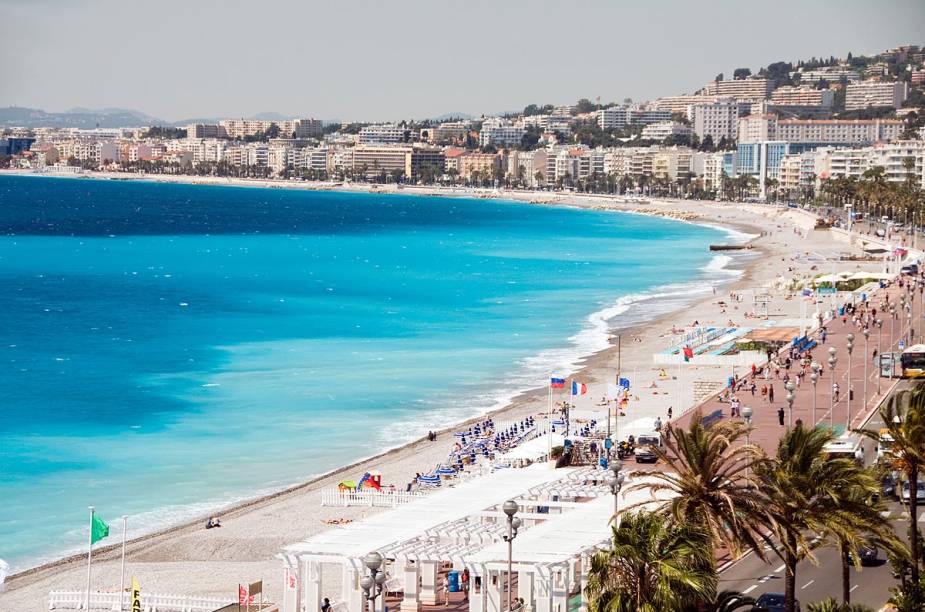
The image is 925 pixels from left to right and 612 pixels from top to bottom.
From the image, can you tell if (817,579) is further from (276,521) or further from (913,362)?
(913,362)

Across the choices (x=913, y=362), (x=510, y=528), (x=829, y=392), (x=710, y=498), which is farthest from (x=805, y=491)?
(x=913, y=362)

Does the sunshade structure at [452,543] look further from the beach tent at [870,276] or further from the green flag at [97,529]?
the beach tent at [870,276]

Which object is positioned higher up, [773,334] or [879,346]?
[879,346]

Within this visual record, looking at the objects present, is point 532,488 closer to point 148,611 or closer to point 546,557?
point 546,557

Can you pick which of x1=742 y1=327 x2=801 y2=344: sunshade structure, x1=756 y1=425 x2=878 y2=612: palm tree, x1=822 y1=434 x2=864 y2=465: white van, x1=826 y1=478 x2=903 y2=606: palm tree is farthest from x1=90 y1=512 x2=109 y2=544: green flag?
x1=742 y1=327 x2=801 y2=344: sunshade structure

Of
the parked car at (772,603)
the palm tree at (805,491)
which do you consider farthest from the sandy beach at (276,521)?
the palm tree at (805,491)

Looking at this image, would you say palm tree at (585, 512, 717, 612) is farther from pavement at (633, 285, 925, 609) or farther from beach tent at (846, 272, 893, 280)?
beach tent at (846, 272, 893, 280)

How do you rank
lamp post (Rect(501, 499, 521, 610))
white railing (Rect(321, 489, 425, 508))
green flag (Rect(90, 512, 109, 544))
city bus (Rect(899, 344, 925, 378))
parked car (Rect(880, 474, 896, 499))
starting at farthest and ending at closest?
city bus (Rect(899, 344, 925, 378)), white railing (Rect(321, 489, 425, 508)), parked car (Rect(880, 474, 896, 499)), green flag (Rect(90, 512, 109, 544)), lamp post (Rect(501, 499, 521, 610))
